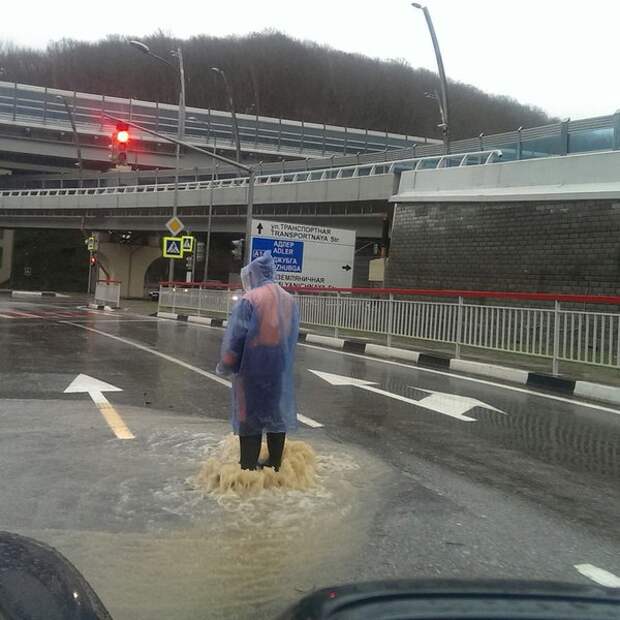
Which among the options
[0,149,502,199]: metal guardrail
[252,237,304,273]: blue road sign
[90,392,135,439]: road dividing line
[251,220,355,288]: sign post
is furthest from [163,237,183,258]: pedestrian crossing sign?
[90,392,135,439]: road dividing line

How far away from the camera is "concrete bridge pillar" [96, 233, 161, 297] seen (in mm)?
52844

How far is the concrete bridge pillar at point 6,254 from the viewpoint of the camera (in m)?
71.4

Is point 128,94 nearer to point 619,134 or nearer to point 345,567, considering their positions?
point 619,134

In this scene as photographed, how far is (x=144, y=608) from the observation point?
284cm

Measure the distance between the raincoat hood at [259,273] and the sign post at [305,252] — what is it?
17.1 metres

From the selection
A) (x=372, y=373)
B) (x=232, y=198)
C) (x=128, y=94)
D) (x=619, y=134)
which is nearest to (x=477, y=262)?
(x=619, y=134)

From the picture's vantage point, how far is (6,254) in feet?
236

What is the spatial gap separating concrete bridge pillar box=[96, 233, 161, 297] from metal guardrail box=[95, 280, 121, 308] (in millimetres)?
19010

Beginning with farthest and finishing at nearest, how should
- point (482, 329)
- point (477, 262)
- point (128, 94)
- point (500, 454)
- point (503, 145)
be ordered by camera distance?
1. point (128, 94)
2. point (503, 145)
3. point (477, 262)
4. point (482, 329)
5. point (500, 454)

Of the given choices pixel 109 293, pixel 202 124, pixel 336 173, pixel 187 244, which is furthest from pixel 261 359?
pixel 202 124

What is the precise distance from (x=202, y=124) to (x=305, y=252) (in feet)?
191

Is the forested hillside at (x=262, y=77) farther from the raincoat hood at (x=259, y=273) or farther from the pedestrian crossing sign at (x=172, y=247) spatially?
the raincoat hood at (x=259, y=273)

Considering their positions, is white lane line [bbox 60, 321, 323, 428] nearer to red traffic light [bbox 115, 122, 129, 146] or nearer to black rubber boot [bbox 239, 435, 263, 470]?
black rubber boot [bbox 239, 435, 263, 470]

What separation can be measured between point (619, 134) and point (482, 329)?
8.40 m
